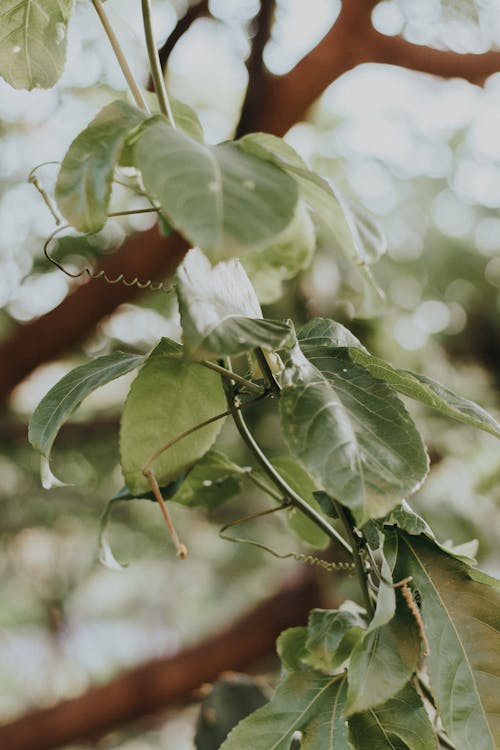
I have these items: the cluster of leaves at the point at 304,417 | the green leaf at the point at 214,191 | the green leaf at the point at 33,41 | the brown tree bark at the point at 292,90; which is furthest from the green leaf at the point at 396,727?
the brown tree bark at the point at 292,90

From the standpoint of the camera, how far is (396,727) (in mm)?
333

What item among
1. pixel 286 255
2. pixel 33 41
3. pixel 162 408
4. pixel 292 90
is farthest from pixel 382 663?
pixel 292 90

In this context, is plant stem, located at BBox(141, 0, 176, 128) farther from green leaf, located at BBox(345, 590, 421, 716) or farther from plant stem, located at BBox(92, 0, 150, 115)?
green leaf, located at BBox(345, 590, 421, 716)

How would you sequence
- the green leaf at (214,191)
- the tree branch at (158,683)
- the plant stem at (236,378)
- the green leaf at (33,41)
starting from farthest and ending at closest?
the tree branch at (158,683) < the green leaf at (33,41) < the plant stem at (236,378) < the green leaf at (214,191)

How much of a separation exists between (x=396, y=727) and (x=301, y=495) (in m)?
0.17

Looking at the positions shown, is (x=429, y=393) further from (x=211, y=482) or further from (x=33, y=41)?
(x=33, y=41)

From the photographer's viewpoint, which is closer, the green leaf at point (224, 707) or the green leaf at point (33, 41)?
the green leaf at point (33, 41)

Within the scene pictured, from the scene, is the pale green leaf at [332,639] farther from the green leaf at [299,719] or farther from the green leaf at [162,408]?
the green leaf at [162,408]

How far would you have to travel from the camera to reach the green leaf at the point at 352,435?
26 centimetres

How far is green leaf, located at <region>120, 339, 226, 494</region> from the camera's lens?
351 mm

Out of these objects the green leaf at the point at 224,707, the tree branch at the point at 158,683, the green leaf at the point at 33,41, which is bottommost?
the tree branch at the point at 158,683

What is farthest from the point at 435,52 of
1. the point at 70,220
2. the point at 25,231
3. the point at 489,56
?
the point at 70,220

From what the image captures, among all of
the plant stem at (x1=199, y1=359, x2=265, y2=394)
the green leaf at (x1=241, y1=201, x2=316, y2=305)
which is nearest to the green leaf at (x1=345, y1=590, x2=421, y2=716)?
the plant stem at (x1=199, y1=359, x2=265, y2=394)

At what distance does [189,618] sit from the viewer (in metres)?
3.13
